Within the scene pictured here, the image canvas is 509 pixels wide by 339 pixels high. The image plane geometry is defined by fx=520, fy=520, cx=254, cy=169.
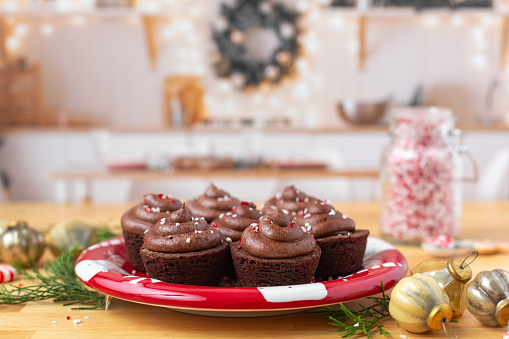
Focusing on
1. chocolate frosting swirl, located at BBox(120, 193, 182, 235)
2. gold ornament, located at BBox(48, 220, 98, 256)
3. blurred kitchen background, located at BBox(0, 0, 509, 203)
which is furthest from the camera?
blurred kitchen background, located at BBox(0, 0, 509, 203)

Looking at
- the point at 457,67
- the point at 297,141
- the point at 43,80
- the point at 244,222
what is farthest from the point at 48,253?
the point at 457,67

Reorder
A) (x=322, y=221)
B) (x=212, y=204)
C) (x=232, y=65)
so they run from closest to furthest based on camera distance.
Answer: (x=322, y=221) < (x=212, y=204) < (x=232, y=65)

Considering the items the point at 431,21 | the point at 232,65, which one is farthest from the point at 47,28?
the point at 431,21

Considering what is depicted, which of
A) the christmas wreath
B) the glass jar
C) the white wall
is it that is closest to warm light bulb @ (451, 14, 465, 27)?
the white wall

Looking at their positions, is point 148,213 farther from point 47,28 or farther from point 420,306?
point 47,28

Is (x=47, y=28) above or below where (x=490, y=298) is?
above

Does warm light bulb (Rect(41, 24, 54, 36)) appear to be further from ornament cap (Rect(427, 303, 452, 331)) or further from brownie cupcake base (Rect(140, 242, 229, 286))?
ornament cap (Rect(427, 303, 452, 331))

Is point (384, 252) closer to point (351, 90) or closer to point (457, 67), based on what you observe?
point (351, 90)
